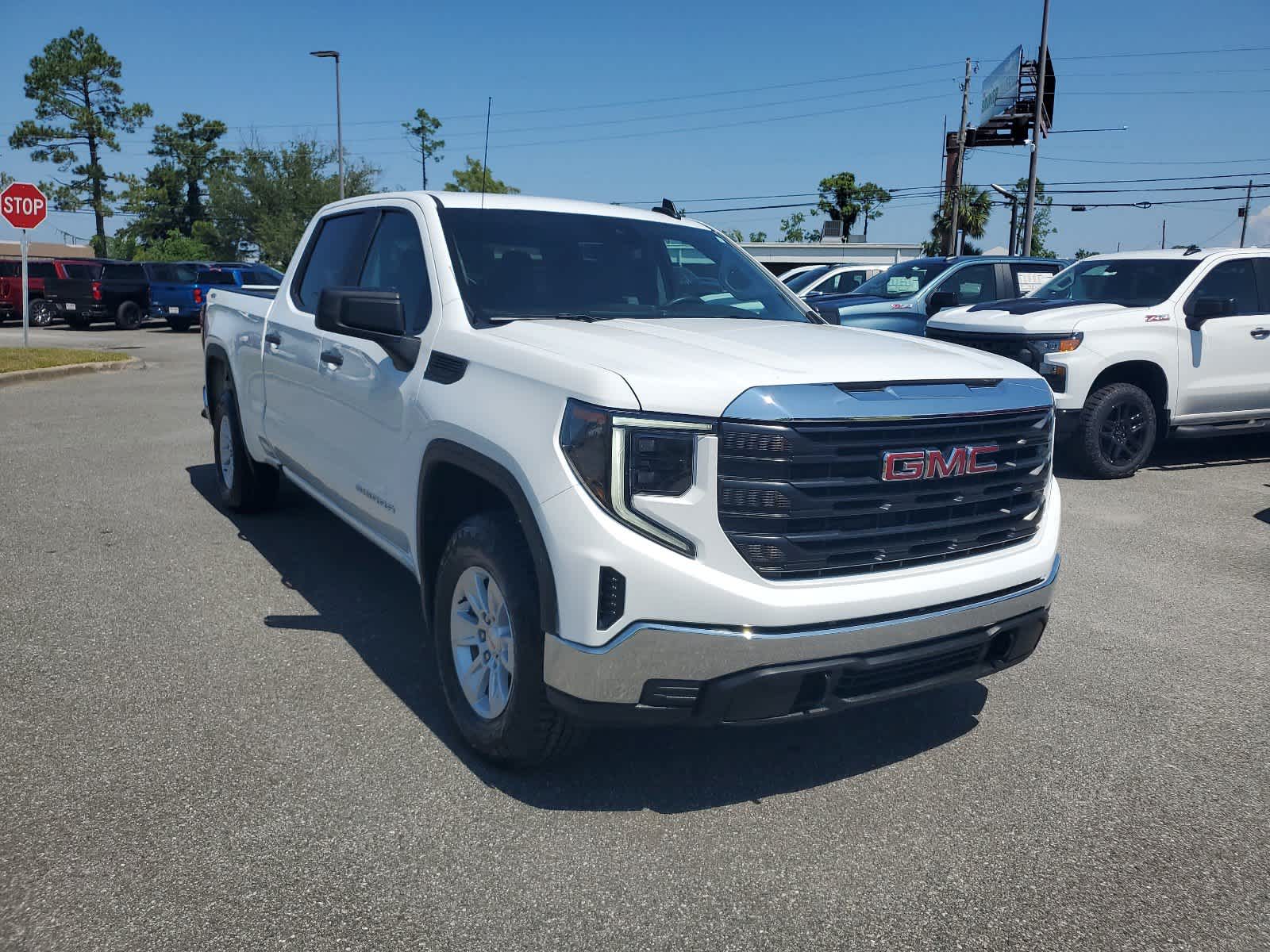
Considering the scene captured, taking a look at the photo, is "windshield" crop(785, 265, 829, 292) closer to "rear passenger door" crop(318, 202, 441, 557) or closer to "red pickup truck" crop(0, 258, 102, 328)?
"rear passenger door" crop(318, 202, 441, 557)

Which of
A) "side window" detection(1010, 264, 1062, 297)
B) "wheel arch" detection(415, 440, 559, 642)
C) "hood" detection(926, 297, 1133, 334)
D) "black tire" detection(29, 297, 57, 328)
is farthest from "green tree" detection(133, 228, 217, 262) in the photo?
"wheel arch" detection(415, 440, 559, 642)

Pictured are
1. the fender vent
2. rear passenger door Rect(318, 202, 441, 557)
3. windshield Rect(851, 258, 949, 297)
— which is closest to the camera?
the fender vent

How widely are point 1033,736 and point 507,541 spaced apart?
2.07m

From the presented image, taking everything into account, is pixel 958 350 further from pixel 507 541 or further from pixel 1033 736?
pixel 507 541

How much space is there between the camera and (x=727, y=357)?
328cm

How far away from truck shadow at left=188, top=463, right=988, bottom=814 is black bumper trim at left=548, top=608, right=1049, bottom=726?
0.48 m

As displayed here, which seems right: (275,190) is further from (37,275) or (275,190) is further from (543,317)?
(543,317)

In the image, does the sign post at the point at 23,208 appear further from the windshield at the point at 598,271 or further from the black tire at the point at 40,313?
the windshield at the point at 598,271

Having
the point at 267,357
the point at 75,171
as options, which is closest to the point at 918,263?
the point at 267,357

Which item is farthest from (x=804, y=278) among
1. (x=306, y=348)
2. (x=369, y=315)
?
(x=369, y=315)

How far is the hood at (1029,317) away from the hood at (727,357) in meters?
5.29

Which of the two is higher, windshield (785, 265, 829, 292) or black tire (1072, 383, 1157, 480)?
windshield (785, 265, 829, 292)

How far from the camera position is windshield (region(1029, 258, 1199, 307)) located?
9.41 m

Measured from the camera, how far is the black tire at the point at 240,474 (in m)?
6.67
